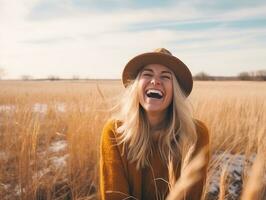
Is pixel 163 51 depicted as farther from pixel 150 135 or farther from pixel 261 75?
pixel 261 75

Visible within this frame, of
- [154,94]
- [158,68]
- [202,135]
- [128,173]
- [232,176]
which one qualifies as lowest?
[232,176]

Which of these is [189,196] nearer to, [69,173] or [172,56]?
[172,56]

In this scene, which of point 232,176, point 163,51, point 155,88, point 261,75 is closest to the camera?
point 155,88

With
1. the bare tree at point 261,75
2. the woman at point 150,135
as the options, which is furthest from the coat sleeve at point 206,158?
the bare tree at point 261,75

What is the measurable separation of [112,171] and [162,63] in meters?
0.65

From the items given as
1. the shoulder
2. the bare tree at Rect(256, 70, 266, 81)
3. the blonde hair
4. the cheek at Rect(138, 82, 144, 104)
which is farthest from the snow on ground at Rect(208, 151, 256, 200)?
the bare tree at Rect(256, 70, 266, 81)

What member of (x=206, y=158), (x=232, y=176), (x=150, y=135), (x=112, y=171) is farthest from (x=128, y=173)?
(x=232, y=176)

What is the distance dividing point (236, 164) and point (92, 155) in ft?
4.40

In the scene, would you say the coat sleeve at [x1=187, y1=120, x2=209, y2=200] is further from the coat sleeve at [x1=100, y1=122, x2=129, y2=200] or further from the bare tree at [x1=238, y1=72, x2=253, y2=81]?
the bare tree at [x1=238, y1=72, x2=253, y2=81]

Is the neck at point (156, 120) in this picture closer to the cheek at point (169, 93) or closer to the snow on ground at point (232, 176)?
the cheek at point (169, 93)

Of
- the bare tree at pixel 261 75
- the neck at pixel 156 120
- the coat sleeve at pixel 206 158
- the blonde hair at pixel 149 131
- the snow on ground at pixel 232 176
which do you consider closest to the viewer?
the coat sleeve at pixel 206 158

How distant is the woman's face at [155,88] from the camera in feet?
6.43

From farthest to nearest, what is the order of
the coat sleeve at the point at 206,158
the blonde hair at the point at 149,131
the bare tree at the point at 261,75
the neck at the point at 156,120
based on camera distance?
the bare tree at the point at 261,75
the neck at the point at 156,120
the blonde hair at the point at 149,131
the coat sleeve at the point at 206,158

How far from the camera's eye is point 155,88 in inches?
77.1
